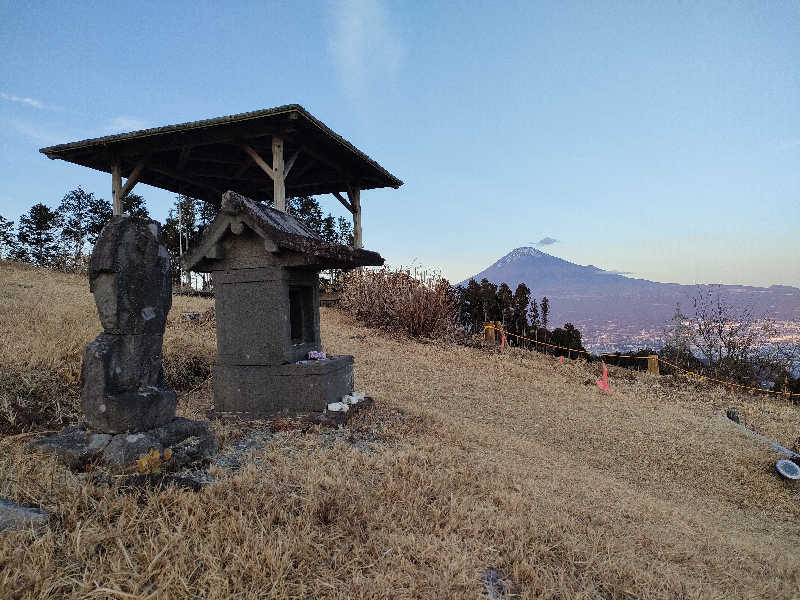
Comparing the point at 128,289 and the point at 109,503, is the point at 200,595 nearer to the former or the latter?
the point at 109,503

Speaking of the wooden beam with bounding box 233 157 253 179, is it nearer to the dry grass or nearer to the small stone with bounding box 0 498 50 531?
the dry grass

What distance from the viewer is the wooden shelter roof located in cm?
942

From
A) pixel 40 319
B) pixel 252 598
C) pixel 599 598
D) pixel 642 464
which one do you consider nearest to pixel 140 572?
pixel 252 598

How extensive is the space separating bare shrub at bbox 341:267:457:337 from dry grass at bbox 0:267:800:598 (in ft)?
20.6

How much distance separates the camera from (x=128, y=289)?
3.21m

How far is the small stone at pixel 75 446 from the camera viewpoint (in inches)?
115

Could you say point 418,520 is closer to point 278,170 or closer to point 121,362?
point 121,362

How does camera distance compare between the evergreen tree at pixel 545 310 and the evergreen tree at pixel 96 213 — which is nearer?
the evergreen tree at pixel 545 310

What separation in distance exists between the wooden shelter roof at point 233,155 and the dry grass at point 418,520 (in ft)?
16.4

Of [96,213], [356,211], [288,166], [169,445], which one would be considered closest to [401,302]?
[356,211]

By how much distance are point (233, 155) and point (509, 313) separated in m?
10.5

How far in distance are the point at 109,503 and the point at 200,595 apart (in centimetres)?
85

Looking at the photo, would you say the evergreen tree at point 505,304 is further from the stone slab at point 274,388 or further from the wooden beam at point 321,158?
the stone slab at point 274,388

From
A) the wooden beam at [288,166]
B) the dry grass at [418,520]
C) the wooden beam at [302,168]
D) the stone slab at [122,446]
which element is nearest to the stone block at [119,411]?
the stone slab at [122,446]
